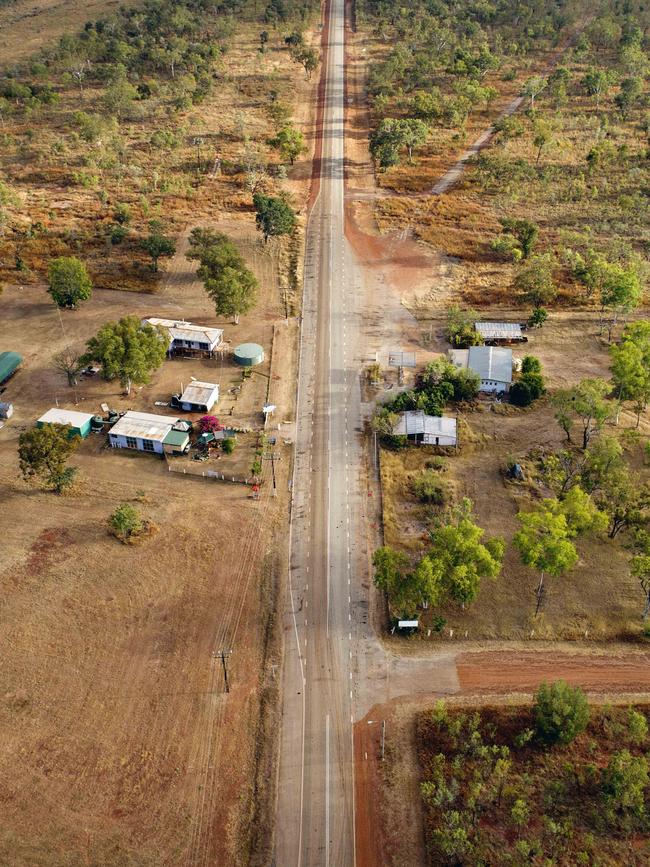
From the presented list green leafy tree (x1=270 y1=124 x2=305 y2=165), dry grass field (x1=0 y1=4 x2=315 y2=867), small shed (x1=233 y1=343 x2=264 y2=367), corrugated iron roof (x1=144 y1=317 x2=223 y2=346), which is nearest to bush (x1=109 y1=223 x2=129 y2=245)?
dry grass field (x1=0 y1=4 x2=315 y2=867)

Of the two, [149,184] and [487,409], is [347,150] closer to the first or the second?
[149,184]

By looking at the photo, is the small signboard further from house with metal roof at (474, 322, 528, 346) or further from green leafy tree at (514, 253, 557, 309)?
green leafy tree at (514, 253, 557, 309)

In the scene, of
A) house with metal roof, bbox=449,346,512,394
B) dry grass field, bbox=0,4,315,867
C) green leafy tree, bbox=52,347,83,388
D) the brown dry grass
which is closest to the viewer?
dry grass field, bbox=0,4,315,867

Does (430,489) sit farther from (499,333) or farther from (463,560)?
(499,333)

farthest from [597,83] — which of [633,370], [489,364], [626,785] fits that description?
[626,785]

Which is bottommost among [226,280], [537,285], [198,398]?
[198,398]
